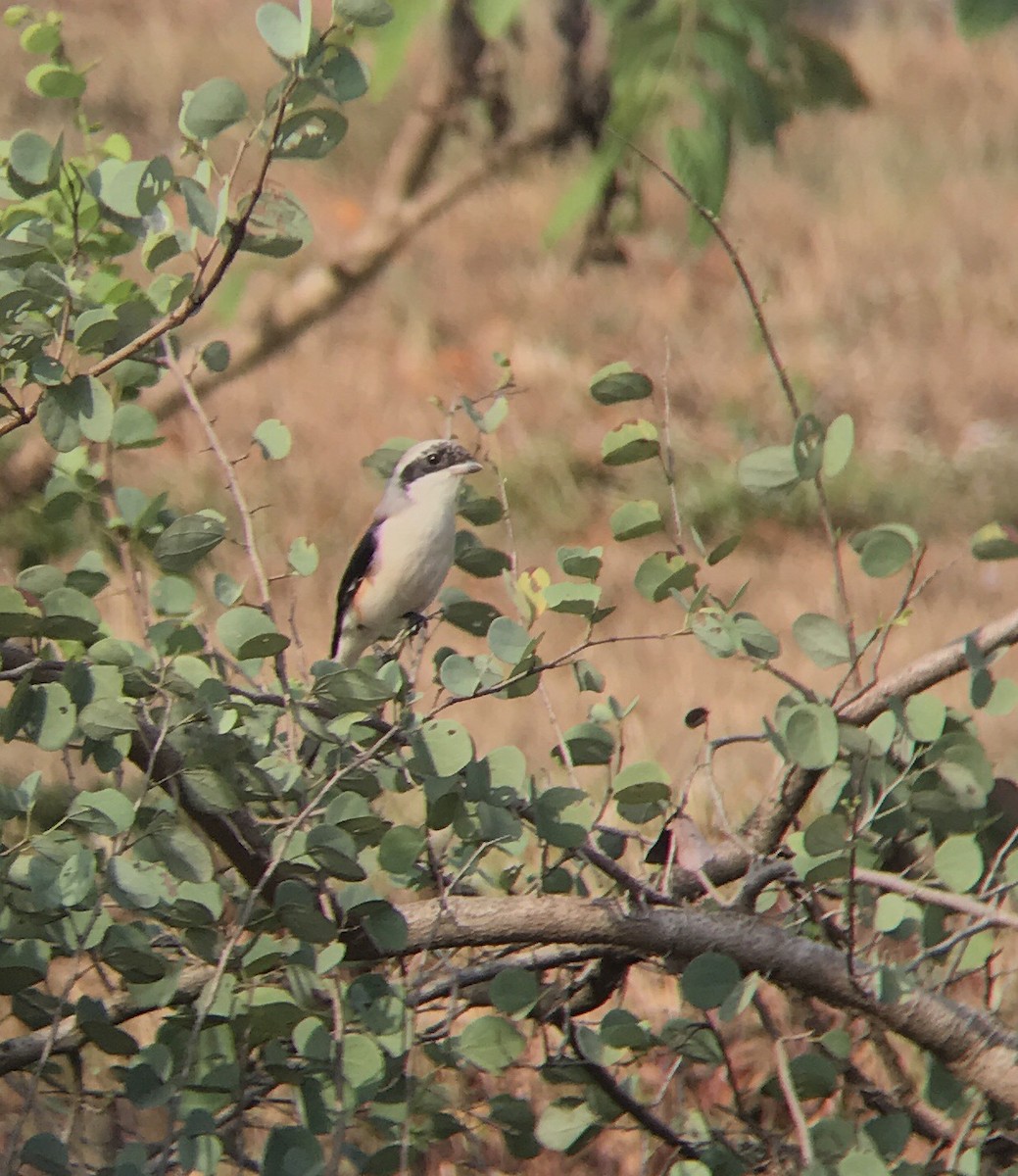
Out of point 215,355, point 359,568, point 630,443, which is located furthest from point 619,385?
point 359,568

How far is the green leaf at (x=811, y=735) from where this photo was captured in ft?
6.91

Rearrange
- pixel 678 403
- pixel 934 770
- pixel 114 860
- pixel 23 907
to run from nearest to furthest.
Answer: pixel 114 860 < pixel 23 907 < pixel 934 770 < pixel 678 403

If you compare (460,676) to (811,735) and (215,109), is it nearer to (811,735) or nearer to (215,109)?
(811,735)

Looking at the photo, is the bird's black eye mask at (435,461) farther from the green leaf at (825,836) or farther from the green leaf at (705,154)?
the green leaf at (825,836)

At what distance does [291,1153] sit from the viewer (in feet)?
6.70

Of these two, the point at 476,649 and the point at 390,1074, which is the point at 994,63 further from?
the point at 390,1074

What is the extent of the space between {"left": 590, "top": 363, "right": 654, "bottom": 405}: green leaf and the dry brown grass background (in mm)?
2058

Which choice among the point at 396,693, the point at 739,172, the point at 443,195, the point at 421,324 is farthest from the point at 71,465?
the point at 739,172

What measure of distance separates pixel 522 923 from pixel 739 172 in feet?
30.9

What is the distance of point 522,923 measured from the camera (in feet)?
7.50

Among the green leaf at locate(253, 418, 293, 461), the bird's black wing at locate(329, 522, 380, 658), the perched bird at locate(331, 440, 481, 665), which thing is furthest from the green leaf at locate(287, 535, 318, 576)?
the bird's black wing at locate(329, 522, 380, 658)

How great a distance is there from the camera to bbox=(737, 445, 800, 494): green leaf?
2.17m

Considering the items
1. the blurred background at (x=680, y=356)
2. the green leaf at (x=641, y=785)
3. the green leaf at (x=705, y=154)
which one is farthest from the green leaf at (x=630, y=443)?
the blurred background at (x=680, y=356)

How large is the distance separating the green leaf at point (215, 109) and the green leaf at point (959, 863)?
47.3 inches
